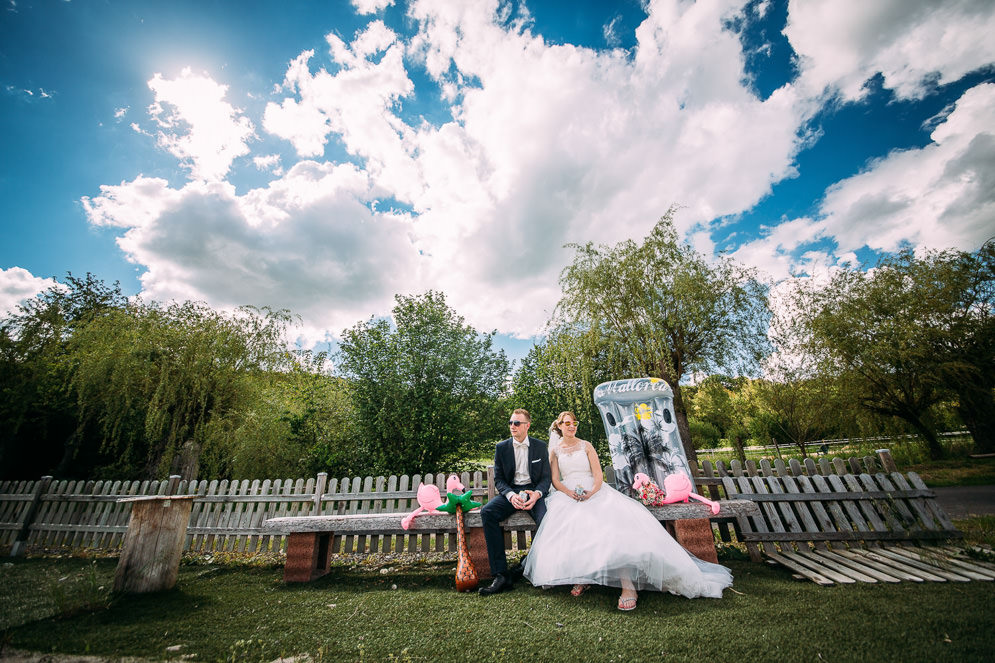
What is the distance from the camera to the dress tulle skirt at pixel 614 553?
9.59 feet

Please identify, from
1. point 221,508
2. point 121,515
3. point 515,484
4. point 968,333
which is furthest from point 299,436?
point 968,333

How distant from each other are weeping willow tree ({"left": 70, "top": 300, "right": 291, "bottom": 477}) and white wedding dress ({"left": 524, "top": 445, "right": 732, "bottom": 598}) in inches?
340

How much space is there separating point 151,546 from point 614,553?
188 inches

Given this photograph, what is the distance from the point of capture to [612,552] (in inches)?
115

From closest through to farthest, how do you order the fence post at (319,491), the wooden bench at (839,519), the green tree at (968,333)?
1. the wooden bench at (839,519)
2. the fence post at (319,491)
3. the green tree at (968,333)

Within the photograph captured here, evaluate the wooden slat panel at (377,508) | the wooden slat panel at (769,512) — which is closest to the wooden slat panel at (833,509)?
the wooden slat panel at (769,512)

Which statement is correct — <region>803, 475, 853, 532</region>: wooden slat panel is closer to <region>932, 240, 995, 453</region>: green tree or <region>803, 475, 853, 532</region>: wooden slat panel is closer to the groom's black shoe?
the groom's black shoe

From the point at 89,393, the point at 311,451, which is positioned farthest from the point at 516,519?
the point at 89,393

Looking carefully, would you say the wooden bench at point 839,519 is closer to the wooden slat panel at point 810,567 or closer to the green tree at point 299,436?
the wooden slat panel at point 810,567

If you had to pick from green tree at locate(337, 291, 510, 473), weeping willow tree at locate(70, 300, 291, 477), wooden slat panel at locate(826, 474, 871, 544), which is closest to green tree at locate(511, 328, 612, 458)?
green tree at locate(337, 291, 510, 473)

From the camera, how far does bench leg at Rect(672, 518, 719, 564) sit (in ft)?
12.2

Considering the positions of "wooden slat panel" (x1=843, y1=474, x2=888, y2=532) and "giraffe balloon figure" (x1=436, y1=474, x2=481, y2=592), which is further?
"wooden slat panel" (x1=843, y1=474, x2=888, y2=532)

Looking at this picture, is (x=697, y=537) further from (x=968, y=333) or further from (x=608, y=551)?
(x=968, y=333)

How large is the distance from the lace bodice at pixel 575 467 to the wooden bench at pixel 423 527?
24.4 inches
